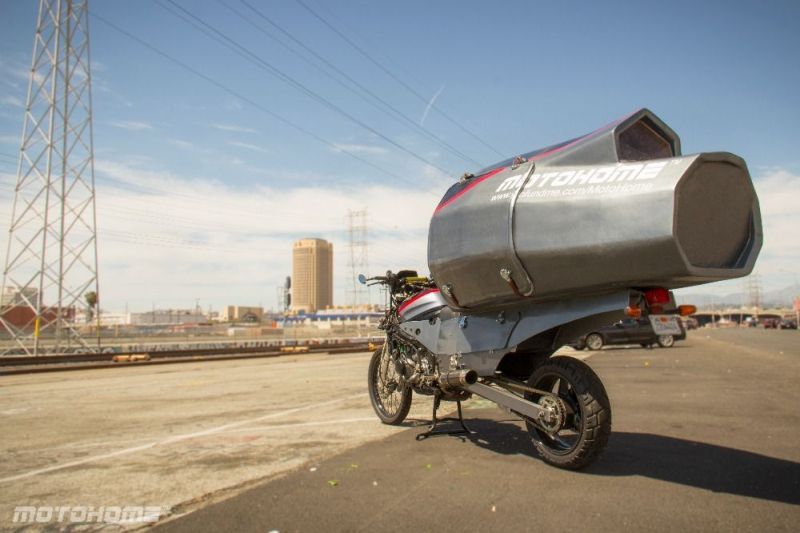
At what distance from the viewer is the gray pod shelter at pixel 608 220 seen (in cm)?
379

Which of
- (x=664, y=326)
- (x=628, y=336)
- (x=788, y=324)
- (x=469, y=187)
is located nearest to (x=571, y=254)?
(x=469, y=187)

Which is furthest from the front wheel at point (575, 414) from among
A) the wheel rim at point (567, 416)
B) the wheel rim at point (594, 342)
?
the wheel rim at point (594, 342)

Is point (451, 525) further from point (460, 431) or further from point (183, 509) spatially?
point (460, 431)

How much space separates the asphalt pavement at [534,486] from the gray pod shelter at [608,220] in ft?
4.77

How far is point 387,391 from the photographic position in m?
7.14

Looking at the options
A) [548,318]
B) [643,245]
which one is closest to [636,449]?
[548,318]

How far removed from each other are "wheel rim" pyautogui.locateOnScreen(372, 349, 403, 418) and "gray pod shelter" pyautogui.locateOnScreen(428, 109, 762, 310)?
218 cm

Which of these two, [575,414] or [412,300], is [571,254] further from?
[412,300]

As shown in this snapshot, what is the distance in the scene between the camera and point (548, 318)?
4.68m

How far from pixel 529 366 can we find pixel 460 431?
4.24 ft

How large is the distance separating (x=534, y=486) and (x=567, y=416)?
0.65m

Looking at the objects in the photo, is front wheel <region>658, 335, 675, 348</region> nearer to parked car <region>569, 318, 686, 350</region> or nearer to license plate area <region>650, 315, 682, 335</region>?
parked car <region>569, 318, 686, 350</region>

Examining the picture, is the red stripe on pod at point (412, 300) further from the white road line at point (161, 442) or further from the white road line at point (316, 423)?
the white road line at point (161, 442)

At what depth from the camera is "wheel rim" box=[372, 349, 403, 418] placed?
272 inches
